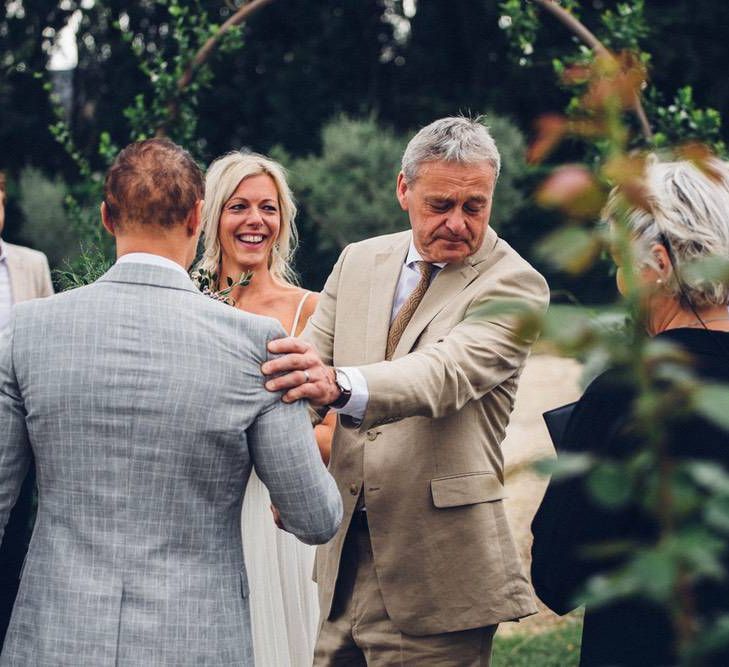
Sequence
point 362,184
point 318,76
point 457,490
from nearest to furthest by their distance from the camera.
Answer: point 457,490
point 362,184
point 318,76

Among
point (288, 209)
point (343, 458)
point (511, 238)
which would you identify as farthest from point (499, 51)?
point (343, 458)

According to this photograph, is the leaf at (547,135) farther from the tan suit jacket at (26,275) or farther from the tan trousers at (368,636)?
the tan suit jacket at (26,275)

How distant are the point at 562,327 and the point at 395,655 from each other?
2155 millimetres

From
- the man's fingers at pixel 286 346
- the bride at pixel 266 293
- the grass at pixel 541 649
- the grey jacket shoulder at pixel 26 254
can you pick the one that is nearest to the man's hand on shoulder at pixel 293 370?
the man's fingers at pixel 286 346

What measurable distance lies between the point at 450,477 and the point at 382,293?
0.59 metres

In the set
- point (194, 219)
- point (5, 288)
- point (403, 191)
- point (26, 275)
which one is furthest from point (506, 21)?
point (194, 219)

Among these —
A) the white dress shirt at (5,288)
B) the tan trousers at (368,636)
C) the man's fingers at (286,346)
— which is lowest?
the tan trousers at (368,636)

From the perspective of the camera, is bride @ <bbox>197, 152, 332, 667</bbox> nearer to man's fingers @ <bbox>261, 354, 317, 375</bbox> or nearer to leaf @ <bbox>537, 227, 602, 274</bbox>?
man's fingers @ <bbox>261, 354, 317, 375</bbox>

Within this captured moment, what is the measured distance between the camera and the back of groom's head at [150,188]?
2.34 meters

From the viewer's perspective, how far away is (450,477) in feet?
9.52

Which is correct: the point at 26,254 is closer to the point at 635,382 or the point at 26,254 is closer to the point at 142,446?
the point at 142,446

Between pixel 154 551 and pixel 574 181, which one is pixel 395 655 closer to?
pixel 154 551

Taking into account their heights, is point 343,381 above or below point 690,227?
below

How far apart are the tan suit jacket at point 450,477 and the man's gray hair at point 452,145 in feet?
1.00
